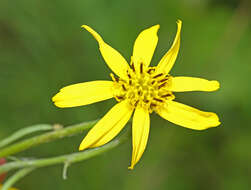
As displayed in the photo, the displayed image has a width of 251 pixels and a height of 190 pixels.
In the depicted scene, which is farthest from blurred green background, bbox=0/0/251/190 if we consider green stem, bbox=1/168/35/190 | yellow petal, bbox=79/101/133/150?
yellow petal, bbox=79/101/133/150

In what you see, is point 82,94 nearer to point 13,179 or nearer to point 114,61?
point 114,61

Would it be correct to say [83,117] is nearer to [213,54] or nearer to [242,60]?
[213,54]

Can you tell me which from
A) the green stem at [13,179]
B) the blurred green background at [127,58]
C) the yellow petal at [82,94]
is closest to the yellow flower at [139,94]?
the yellow petal at [82,94]

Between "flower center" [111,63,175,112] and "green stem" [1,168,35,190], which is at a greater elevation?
"flower center" [111,63,175,112]

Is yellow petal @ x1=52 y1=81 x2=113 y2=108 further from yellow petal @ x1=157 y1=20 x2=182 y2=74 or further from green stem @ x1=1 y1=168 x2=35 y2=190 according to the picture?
green stem @ x1=1 y1=168 x2=35 y2=190

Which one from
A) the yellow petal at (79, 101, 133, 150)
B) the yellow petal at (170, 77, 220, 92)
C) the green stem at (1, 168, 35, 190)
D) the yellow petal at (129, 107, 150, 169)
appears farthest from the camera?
the yellow petal at (170, 77, 220, 92)

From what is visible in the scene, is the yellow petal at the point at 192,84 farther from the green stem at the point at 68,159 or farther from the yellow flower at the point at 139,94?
the green stem at the point at 68,159

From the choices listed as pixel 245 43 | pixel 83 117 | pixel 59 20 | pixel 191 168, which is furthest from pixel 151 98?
pixel 245 43
